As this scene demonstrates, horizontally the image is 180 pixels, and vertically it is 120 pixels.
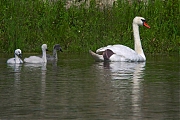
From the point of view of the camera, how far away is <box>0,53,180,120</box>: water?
10.3m

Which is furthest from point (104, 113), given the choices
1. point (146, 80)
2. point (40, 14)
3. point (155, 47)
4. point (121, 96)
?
point (40, 14)

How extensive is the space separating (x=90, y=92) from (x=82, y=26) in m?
16.1

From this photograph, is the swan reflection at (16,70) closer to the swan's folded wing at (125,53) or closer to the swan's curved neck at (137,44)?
the swan's folded wing at (125,53)

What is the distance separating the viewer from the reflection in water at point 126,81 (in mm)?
11398

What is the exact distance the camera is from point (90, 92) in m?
12.9

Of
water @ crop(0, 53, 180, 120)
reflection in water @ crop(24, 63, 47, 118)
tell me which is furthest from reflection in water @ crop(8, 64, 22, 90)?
reflection in water @ crop(24, 63, 47, 118)

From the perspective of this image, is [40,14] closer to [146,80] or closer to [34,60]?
[34,60]

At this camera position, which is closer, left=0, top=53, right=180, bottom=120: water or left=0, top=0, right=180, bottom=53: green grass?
left=0, top=53, right=180, bottom=120: water

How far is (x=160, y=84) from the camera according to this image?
1438cm

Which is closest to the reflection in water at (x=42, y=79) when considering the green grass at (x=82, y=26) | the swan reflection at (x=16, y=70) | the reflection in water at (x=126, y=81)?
the swan reflection at (x=16, y=70)

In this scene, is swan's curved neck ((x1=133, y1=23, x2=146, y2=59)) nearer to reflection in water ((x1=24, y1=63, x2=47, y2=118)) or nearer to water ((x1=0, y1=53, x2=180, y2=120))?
reflection in water ((x1=24, y1=63, x2=47, y2=118))

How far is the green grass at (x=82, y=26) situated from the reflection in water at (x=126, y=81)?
571 centimetres

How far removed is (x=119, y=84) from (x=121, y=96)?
201 cm

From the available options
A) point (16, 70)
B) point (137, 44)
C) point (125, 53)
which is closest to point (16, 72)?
point (16, 70)
